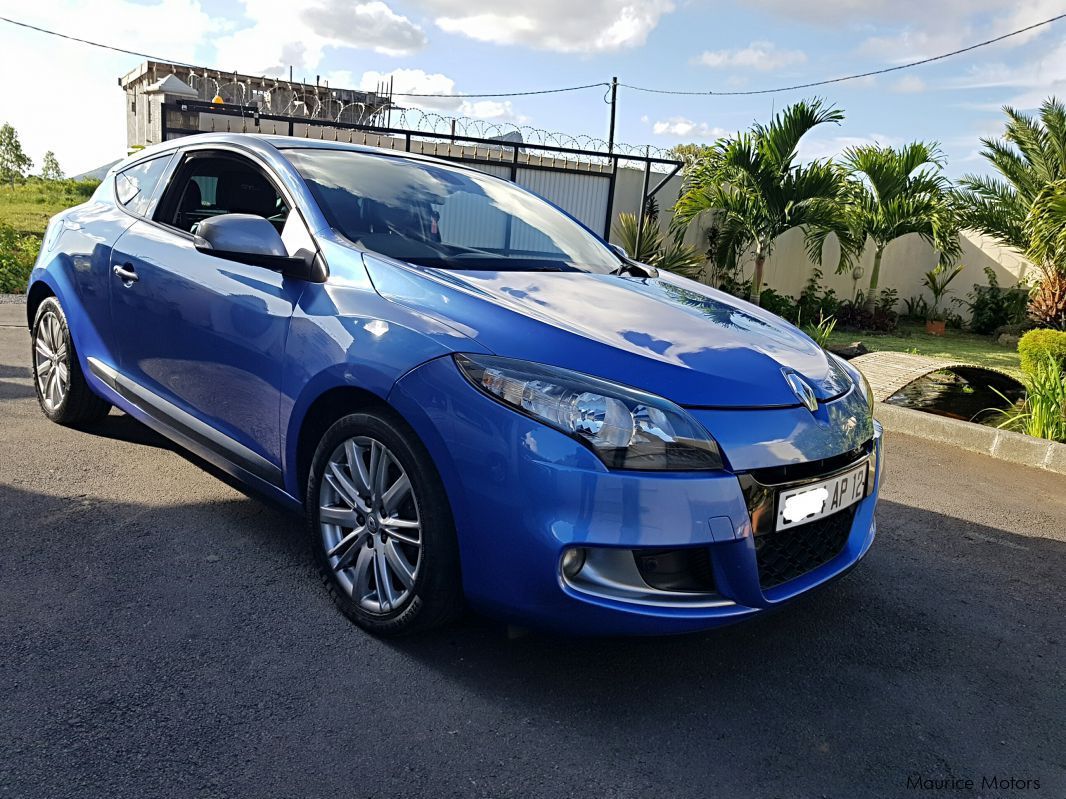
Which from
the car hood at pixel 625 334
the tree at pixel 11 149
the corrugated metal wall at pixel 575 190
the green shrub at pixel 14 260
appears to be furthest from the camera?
the tree at pixel 11 149

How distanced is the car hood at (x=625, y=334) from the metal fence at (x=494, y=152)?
8299 mm

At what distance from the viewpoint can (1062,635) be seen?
312cm

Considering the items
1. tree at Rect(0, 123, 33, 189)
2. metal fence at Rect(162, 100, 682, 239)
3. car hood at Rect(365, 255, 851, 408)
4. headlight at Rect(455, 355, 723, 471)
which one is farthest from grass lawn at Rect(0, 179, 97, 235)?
tree at Rect(0, 123, 33, 189)

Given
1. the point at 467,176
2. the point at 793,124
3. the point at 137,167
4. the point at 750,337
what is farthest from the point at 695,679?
the point at 793,124

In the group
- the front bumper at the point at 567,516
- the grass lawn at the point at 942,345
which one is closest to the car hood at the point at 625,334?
the front bumper at the point at 567,516

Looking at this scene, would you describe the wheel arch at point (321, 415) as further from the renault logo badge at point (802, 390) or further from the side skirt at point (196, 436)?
the renault logo badge at point (802, 390)

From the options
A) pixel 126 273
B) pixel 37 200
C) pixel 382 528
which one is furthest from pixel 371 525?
pixel 37 200

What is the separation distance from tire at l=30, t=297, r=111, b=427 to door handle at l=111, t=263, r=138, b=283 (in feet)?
2.37

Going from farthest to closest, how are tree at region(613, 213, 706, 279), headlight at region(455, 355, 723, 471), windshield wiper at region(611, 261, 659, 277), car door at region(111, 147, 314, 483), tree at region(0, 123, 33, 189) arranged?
tree at region(0, 123, 33, 189), tree at region(613, 213, 706, 279), windshield wiper at region(611, 261, 659, 277), car door at region(111, 147, 314, 483), headlight at region(455, 355, 723, 471)

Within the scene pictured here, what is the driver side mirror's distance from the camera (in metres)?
2.84

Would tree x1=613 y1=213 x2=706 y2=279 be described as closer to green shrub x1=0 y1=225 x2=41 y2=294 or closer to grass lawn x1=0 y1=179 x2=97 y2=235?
green shrub x1=0 y1=225 x2=41 y2=294

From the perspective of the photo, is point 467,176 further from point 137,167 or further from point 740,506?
point 740,506

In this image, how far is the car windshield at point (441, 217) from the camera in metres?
3.05

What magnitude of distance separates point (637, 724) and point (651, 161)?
38.8ft
